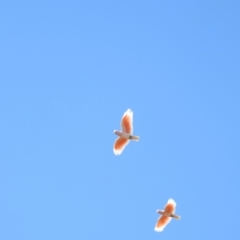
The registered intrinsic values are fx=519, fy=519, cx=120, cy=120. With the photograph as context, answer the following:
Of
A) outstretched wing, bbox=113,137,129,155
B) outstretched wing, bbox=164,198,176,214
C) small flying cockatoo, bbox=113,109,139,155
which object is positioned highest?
small flying cockatoo, bbox=113,109,139,155

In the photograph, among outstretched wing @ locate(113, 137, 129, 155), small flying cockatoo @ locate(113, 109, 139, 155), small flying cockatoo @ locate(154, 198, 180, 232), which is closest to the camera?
small flying cockatoo @ locate(113, 109, 139, 155)

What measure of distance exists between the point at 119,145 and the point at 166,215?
3747 millimetres

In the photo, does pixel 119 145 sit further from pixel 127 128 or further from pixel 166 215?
pixel 166 215

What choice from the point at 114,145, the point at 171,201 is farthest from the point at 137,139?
the point at 171,201

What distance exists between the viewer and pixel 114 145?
21969 millimetres

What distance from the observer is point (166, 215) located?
2261 cm

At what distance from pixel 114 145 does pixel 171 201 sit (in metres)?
3.58

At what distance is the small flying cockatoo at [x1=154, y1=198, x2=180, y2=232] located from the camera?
22.6 m

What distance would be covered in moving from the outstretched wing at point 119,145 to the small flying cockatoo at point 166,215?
10.5ft

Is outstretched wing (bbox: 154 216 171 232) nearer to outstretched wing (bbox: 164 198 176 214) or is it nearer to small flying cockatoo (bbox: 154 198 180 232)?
small flying cockatoo (bbox: 154 198 180 232)

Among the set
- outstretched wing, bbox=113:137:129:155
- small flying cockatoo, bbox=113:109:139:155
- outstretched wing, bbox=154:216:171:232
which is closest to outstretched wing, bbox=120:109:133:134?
small flying cockatoo, bbox=113:109:139:155

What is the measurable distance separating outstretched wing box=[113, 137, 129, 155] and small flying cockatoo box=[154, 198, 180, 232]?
10.5 ft

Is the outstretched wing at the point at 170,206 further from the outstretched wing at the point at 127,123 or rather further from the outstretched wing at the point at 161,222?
the outstretched wing at the point at 127,123

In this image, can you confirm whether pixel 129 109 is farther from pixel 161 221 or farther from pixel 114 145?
pixel 161 221
